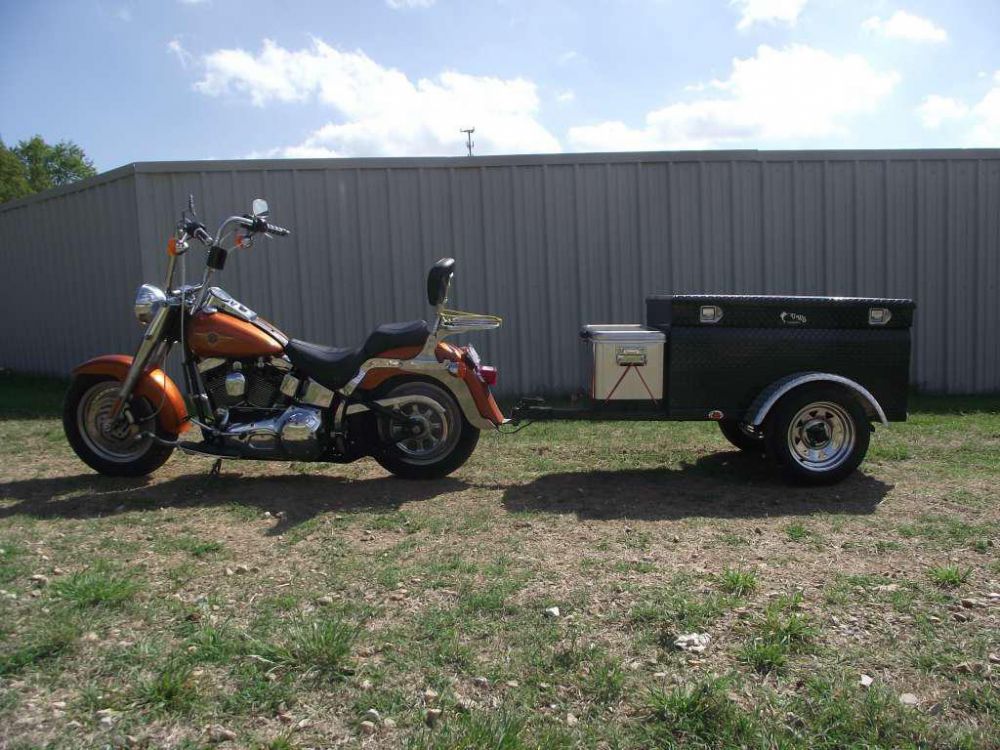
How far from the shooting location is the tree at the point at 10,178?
44.4 m

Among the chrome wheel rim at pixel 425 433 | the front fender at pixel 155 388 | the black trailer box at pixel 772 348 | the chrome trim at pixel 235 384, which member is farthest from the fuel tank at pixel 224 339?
the black trailer box at pixel 772 348

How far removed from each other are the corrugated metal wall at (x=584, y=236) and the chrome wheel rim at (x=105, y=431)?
14.2ft

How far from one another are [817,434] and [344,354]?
3.53 m

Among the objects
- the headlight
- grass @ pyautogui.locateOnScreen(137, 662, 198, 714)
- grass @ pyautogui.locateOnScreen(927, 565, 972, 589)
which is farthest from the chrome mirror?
grass @ pyautogui.locateOnScreen(927, 565, 972, 589)

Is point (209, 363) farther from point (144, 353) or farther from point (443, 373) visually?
point (443, 373)

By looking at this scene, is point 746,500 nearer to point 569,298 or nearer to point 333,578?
point 333,578

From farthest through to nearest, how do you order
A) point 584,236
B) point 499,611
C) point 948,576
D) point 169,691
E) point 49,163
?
1. point 49,163
2. point 584,236
3. point 948,576
4. point 499,611
5. point 169,691

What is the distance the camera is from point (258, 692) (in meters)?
2.73

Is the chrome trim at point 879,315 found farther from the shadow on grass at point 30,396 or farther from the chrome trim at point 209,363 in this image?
the shadow on grass at point 30,396

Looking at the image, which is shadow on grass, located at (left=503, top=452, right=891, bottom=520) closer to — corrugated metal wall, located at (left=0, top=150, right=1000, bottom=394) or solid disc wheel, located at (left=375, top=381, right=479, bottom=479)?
solid disc wheel, located at (left=375, top=381, right=479, bottom=479)

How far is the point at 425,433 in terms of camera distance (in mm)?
5719

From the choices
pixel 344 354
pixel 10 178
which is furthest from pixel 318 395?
pixel 10 178

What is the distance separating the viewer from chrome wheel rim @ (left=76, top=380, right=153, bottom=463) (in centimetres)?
575

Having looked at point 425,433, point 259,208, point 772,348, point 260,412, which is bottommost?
point 425,433
